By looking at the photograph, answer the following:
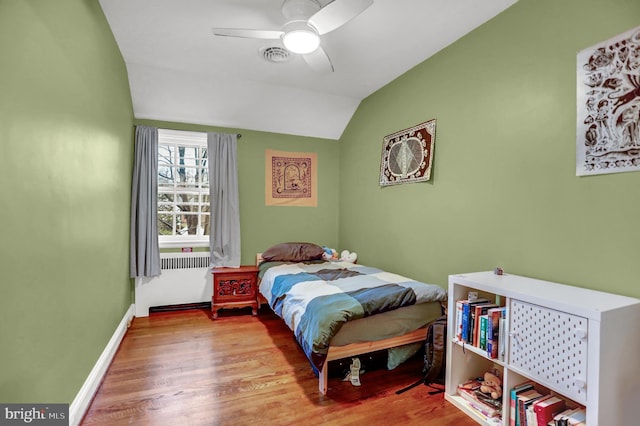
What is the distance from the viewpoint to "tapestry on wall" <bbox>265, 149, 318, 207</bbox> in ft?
13.3

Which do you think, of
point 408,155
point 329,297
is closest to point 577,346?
point 329,297

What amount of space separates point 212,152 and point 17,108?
105 inches

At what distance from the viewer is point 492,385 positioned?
182 cm

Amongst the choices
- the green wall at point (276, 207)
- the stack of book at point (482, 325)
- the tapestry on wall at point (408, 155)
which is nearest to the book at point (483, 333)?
the stack of book at point (482, 325)

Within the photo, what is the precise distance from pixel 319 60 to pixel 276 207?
7.24 ft

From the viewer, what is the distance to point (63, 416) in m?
1.39

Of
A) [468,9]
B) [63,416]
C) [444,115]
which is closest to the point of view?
[63,416]

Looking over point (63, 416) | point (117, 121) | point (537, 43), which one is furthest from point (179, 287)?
point (537, 43)

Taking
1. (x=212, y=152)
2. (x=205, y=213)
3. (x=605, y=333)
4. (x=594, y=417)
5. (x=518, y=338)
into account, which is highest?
(x=212, y=152)

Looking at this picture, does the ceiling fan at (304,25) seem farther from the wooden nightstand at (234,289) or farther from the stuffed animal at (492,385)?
the wooden nightstand at (234,289)

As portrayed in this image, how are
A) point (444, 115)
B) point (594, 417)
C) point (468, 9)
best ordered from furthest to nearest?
1. point (444, 115)
2. point (468, 9)
3. point (594, 417)

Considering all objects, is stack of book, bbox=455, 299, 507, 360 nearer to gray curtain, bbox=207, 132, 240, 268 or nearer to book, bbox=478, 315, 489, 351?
book, bbox=478, 315, 489, 351

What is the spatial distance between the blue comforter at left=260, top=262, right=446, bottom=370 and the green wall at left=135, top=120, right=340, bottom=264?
39.1 inches

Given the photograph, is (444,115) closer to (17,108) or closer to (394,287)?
(394,287)
